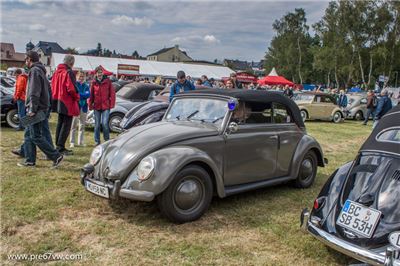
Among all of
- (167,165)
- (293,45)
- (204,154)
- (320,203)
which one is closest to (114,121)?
(204,154)

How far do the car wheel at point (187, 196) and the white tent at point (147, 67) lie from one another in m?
37.3

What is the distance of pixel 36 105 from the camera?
243 inches

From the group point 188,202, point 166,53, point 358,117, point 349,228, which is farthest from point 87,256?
point 166,53

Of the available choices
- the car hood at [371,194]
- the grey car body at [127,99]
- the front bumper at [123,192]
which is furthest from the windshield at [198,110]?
the grey car body at [127,99]

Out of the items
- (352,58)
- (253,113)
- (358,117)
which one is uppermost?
(352,58)

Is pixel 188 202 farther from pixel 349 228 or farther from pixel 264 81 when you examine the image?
pixel 264 81

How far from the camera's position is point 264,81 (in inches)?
1382

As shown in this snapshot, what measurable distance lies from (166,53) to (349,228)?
107m

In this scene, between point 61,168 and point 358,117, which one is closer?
point 61,168

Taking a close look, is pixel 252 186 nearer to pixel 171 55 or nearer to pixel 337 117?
pixel 337 117

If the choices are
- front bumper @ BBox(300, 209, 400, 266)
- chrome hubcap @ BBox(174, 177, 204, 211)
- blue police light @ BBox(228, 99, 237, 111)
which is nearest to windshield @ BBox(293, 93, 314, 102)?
blue police light @ BBox(228, 99, 237, 111)

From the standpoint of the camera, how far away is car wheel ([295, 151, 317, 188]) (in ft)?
21.2

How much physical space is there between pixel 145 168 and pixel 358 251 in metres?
2.35

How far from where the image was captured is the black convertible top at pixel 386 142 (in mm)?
4062
